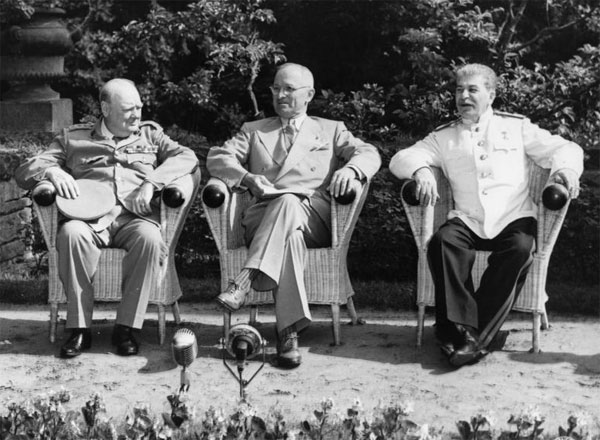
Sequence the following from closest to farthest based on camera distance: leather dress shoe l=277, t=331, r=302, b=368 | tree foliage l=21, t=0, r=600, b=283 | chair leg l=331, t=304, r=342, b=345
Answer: leather dress shoe l=277, t=331, r=302, b=368 → chair leg l=331, t=304, r=342, b=345 → tree foliage l=21, t=0, r=600, b=283

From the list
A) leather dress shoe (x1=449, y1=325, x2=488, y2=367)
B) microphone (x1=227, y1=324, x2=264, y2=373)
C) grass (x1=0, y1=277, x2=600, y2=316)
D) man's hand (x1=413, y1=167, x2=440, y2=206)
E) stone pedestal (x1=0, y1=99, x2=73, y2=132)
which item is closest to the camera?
microphone (x1=227, y1=324, x2=264, y2=373)

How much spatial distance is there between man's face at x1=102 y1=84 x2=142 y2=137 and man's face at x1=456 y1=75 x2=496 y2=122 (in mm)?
1700

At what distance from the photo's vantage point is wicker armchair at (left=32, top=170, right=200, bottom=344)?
18.5 ft

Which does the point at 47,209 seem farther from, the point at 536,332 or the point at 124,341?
the point at 536,332

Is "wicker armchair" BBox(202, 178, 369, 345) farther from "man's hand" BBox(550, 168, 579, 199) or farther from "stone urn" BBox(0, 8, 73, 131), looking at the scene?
"stone urn" BBox(0, 8, 73, 131)

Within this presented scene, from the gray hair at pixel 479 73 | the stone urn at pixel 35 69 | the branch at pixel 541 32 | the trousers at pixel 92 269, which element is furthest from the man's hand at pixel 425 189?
the stone urn at pixel 35 69

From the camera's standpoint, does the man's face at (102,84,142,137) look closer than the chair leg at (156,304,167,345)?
No

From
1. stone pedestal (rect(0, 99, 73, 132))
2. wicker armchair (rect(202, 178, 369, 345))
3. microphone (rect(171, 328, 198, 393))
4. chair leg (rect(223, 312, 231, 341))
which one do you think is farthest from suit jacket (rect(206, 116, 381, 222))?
stone pedestal (rect(0, 99, 73, 132))

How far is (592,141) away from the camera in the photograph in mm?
7477

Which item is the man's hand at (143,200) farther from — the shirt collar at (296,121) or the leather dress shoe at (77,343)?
the shirt collar at (296,121)

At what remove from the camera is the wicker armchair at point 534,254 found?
5.47m

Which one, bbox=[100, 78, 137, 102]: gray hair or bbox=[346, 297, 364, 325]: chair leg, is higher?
bbox=[100, 78, 137, 102]: gray hair

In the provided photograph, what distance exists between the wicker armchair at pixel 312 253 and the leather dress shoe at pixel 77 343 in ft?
2.30

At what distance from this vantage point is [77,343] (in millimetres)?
5496
